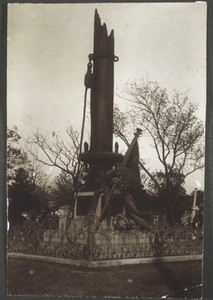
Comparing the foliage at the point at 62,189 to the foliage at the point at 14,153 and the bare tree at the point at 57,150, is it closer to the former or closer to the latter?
the bare tree at the point at 57,150

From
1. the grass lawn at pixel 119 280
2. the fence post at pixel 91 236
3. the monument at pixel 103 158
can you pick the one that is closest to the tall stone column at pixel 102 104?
the monument at pixel 103 158

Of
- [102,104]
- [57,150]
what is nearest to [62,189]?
[57,150]

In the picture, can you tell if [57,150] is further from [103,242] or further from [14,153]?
[103,242]

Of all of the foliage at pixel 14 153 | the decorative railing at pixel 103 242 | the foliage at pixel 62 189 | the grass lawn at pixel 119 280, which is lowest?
the grass lawn at pixel 119 280

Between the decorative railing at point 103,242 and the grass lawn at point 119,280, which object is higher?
the decorative railing at point 103,242

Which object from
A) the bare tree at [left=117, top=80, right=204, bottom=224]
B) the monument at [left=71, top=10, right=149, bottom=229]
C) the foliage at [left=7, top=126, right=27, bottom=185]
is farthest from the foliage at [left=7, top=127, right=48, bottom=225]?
the bare tree at [left=117, top=80, right=204, bottom=224]

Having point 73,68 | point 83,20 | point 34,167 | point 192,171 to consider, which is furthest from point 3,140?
point 192,171

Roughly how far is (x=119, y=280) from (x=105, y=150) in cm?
40

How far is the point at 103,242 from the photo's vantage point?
214 centimetres

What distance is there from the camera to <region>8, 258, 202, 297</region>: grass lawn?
2131 millimetres

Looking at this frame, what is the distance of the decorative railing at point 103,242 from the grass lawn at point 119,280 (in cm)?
4

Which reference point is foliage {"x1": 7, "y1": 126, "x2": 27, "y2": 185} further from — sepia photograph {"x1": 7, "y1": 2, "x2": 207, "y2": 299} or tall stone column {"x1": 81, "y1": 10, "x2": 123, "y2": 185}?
tall stone column {"x1": 81, "y1": 10, "x2": 123, "y2": 185}

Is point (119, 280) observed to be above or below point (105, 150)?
below

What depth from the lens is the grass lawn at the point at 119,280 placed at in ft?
6.99
